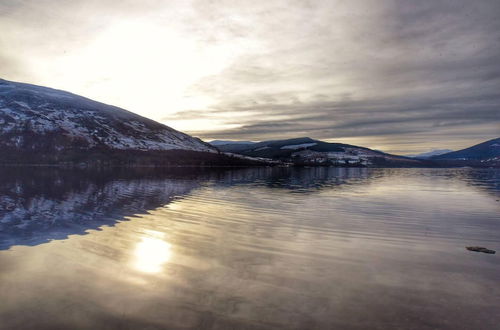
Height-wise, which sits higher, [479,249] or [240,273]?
[240,273]

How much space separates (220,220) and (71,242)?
40.0 feet

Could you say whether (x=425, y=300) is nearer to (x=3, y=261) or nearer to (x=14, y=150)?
(x=3, y=261)

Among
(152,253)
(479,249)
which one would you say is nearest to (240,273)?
(152,253)

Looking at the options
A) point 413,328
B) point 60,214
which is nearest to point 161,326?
point 413,328

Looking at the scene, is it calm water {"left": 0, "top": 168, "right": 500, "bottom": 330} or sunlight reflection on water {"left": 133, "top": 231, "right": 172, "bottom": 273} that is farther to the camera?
sunlight reflection on water {"left": 133, "top": 231, "right": 172, "bottom": 273}

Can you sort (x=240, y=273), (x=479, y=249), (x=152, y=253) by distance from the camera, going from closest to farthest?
(x=240, y=273) → (x=152, y=253) → (x=479, y=249)

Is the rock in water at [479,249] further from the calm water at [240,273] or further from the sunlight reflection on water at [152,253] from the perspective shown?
the sunlight reflection on water at [152,253]

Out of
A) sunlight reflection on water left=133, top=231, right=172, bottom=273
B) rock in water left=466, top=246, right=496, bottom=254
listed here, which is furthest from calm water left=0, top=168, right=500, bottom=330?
rock in water left=466, top=246, right=496, bottom=254

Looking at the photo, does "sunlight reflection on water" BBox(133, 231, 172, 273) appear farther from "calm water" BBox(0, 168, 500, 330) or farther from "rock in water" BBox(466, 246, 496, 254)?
"rock in water" BBox(466, 246, 496, 254)

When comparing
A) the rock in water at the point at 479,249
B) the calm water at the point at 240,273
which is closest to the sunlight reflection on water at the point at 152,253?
the calm water at the point at 240,273

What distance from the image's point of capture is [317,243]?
20.7 m

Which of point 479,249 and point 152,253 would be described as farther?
point 479,249

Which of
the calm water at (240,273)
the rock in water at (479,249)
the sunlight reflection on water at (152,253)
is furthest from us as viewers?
the rock in water at (479,249)

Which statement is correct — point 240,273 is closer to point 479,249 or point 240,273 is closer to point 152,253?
point 152,253
